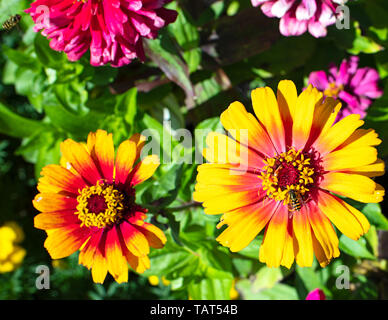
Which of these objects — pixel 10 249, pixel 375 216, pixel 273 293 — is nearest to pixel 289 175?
pixel 375 216

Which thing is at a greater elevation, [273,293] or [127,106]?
[127,106]

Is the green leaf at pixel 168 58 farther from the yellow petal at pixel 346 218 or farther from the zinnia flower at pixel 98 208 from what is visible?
the yellow petal at pixel 346 218

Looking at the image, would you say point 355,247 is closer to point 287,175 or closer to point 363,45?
point 287,175

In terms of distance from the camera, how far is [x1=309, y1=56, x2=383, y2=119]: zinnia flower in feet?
4.08

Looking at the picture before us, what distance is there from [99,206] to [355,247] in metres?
0.66

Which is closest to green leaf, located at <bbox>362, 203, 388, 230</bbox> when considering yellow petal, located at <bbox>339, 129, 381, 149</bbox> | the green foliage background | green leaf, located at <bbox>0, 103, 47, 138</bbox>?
the green foliage background

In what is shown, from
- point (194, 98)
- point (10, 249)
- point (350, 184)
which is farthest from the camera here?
point (10, 249)

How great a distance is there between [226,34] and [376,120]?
1.55 feet

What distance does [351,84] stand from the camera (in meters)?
1.28

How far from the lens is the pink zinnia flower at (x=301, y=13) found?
3.31ft

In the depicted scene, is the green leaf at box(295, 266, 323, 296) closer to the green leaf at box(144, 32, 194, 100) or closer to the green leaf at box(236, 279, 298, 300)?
the green leaf at box(236, 279, 298, 300)

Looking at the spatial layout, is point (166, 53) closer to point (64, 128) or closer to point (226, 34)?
point (226, 34)

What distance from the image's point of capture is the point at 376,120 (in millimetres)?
1129
